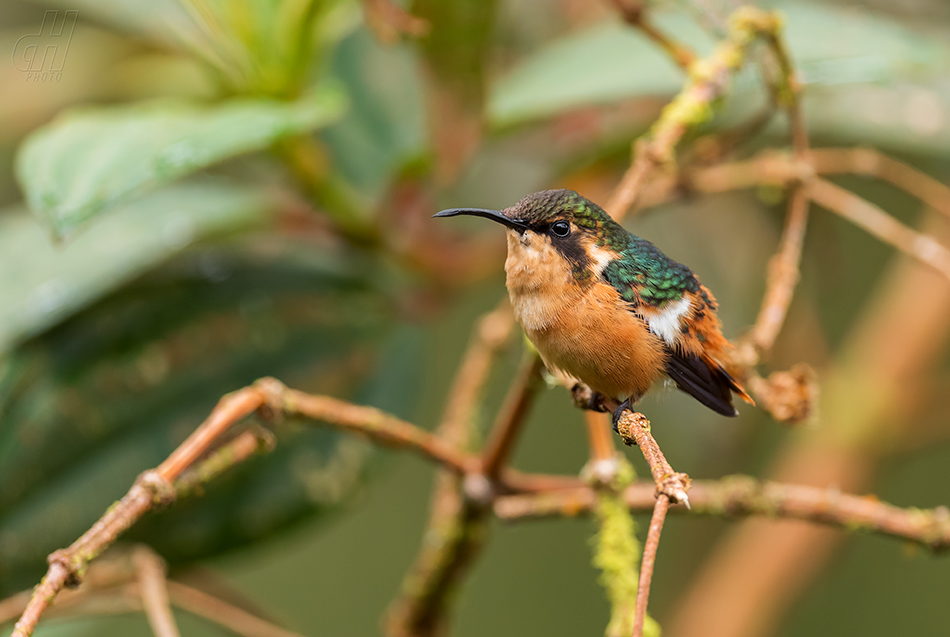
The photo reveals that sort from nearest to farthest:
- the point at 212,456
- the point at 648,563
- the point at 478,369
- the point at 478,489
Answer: the point at 648,563, the point at 212,456, the point at 478,489, the point at 478,369

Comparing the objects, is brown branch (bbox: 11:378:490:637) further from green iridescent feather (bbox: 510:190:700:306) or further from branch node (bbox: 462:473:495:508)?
green iridescent feather (bbox: 510:190:700:306)

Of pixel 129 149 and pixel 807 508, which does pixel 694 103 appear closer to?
pixel 807 508

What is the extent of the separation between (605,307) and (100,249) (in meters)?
0.57

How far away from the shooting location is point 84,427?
813 mm

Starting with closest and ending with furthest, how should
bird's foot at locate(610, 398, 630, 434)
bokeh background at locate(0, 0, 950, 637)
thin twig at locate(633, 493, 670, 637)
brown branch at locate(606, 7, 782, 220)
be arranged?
1. thin twig at locate(633, 493, 670, 637)
2. bird's foot at locate(610, 398, 630, 434)
3. brown branch at locate(606, 7, 782, 220)
4. bokeh background at locate(0, 0, 950, 637)

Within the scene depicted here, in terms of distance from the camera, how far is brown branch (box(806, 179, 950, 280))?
65 centimetres

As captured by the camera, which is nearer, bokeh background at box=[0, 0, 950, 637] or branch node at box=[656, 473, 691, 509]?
branch node at box=[656, 473, 691, 509]

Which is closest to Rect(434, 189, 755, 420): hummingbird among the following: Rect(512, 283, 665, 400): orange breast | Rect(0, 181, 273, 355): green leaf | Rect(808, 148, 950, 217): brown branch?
Rect(512, 283, 665, 400): orange breast

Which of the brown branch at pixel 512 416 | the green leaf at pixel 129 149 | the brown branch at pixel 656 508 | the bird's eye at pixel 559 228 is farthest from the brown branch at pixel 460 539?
the green leaf at pixel 129 149

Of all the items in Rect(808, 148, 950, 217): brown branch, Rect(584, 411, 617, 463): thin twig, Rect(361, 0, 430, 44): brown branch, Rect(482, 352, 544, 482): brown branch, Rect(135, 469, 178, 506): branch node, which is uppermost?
Rect(361, 0, 430, 44): brown branch

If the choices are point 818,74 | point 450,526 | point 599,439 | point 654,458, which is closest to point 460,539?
point 450,526

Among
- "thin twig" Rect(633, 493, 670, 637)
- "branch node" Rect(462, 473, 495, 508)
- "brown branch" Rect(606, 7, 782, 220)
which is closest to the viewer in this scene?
"thin twig" Rect(633, 493, 670, 637)

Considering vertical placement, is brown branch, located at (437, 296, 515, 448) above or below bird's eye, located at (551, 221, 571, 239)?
above

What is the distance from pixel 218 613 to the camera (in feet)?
2.44
